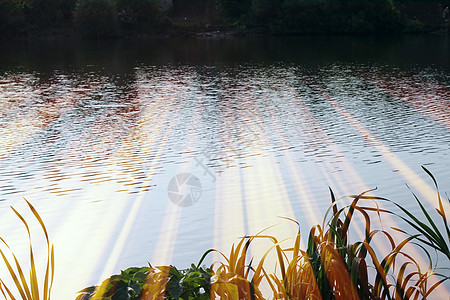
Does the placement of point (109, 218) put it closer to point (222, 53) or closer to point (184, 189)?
point (184, 189)

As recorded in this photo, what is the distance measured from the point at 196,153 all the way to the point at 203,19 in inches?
2035

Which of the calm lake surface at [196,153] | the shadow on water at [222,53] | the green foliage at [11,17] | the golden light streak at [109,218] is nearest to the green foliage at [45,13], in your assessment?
the green foliage at [11,17]

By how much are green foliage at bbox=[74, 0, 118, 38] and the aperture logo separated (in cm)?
4803

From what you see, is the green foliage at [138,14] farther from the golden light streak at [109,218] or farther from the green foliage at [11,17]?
the golden light streak at [109,218]

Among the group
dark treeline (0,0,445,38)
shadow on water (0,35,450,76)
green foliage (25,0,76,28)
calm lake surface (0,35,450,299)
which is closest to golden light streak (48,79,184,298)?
calm lake surface (0,35,450,299)

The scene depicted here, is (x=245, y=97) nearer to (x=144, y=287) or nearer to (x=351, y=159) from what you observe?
(x=351, y=159)

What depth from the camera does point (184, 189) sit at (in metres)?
10.4

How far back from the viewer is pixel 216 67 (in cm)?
3020

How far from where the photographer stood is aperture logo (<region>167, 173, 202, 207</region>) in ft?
31.8

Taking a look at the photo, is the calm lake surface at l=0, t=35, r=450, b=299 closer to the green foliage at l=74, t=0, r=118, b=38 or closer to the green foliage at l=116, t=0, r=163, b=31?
the green foliage at l=74, t=0, r=118, b=38

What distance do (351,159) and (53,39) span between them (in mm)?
49521

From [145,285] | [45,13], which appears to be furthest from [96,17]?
[145,285]

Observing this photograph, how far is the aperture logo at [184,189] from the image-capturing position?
9.70 metres

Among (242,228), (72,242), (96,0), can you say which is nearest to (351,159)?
(242,228)
